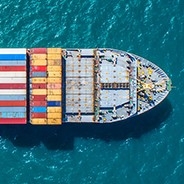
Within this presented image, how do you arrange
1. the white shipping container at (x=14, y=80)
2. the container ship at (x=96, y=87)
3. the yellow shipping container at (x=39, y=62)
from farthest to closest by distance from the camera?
the container ship at (x=96, y=87), the yellow shipping container at (x=39, y=62), the white shipping container at (x=14, y=80)

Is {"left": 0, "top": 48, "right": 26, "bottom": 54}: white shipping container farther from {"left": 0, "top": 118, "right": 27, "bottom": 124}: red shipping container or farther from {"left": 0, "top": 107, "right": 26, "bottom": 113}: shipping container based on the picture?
{"left": 0, "top": 118, "right": 27, "bottom": 124}: red shipping container

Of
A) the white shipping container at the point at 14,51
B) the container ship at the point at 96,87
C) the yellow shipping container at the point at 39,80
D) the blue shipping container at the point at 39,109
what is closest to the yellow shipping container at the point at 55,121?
the container ship at the point at 96,87

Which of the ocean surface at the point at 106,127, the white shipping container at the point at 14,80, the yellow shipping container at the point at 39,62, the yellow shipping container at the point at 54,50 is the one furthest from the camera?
the ocean surface at the point at 106,127

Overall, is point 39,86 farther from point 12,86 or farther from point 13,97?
point 13,97

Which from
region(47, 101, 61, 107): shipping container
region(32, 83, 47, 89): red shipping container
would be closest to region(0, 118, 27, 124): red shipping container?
region(47, 101, 61, 107): shipping container

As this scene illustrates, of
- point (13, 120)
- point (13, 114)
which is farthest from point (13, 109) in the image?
point (13, 120)

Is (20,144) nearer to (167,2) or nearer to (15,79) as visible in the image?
(15,79)

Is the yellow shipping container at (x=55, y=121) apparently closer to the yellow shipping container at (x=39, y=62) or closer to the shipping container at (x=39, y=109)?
the shipping container at (x=39, y=109)
